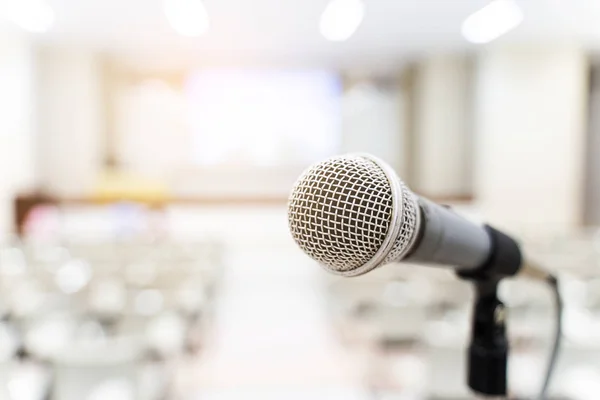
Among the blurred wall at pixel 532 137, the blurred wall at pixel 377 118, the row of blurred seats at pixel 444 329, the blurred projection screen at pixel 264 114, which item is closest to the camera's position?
the row of blurred seats at pixel 444 329

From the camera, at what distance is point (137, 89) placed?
1142 centimetres

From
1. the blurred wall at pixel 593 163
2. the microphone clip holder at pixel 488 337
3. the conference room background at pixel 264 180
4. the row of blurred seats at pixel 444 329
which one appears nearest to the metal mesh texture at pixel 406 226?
the microphone clip holder at pixel 488 337

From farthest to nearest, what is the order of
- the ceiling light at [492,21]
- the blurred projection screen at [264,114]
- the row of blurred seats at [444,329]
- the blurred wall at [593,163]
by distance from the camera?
the blurred projection screen at [264,114] → the blurred wall at [593,163] → the ceiling light at [492,21] → the row of blurred seats at [444,329]

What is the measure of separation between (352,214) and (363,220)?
17mm

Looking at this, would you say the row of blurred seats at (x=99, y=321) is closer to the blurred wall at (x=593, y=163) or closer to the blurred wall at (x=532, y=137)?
the blurred wall at (x=532, y=137)

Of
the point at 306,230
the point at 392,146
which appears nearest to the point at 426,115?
the point at 392,146

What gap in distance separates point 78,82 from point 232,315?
6.89m

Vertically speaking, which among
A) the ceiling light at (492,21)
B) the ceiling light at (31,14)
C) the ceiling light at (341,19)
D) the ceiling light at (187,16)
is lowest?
the ceiling light at (492,21)

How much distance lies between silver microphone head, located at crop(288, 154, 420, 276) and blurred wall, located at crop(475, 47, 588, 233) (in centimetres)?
984

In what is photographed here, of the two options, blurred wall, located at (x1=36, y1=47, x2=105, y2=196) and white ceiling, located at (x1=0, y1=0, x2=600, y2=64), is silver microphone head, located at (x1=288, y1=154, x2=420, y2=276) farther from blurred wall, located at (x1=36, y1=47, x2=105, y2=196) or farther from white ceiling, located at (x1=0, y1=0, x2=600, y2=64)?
blurred wall, located at (x1=36, y1=47, x2=105, y2=196)

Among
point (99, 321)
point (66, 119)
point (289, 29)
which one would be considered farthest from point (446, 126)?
point (99, 321)

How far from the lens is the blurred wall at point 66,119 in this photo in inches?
403

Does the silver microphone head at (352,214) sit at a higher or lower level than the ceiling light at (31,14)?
lower

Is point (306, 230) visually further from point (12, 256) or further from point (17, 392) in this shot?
point (12, 256)
